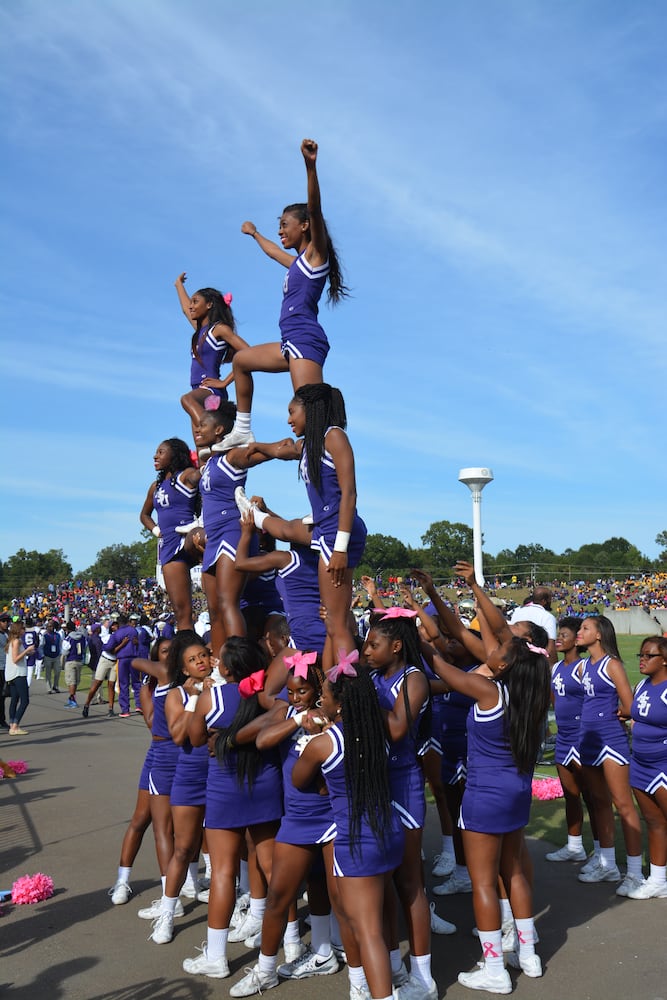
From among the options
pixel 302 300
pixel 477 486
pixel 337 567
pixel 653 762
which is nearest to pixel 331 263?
pixel 302 300

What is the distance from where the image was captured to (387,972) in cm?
361

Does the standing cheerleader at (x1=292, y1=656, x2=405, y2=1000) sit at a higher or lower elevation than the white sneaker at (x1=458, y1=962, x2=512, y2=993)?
higher

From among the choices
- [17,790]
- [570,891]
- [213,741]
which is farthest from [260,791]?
[17,790]

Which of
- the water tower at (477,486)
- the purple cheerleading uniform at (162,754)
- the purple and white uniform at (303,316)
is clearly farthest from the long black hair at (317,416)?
the water tower at (477,486)

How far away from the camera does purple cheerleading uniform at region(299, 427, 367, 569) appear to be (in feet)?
16.1

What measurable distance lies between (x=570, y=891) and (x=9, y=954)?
138 inches

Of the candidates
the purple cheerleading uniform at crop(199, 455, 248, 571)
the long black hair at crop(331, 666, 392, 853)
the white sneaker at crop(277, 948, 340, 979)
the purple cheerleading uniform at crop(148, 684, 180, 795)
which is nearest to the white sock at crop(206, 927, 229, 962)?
the white sneaker at crop(277, 948, 340, 979)

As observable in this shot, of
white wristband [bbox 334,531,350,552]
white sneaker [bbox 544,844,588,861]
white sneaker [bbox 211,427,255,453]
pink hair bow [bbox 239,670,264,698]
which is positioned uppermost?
white sneaker [bbox 211,427,255,453]

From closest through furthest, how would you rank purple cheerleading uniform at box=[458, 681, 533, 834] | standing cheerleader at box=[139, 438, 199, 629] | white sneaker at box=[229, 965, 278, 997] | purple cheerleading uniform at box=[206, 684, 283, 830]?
1. white sneaker at box=[229, 965, 278, 997]
2. purple cheerleading uniform at box=[458, 681, 533, 834]
3. purple cheerleading uniform at box=[206, 684, 283, 830]
4. standing cheerleader at box=[139, 438, 199, 629]

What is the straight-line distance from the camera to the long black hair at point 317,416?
493cm

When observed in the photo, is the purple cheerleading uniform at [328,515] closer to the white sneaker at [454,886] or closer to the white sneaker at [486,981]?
the white sneaker at [486,981]

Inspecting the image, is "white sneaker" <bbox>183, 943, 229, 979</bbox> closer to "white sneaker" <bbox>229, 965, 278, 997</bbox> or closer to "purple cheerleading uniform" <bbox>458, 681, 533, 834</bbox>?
"white sneaker" <bbox>229, 965, 278, 997</bbox>

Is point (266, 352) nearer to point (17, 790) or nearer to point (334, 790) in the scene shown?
point (334, 790)

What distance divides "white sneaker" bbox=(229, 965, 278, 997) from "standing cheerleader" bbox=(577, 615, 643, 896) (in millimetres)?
2534
